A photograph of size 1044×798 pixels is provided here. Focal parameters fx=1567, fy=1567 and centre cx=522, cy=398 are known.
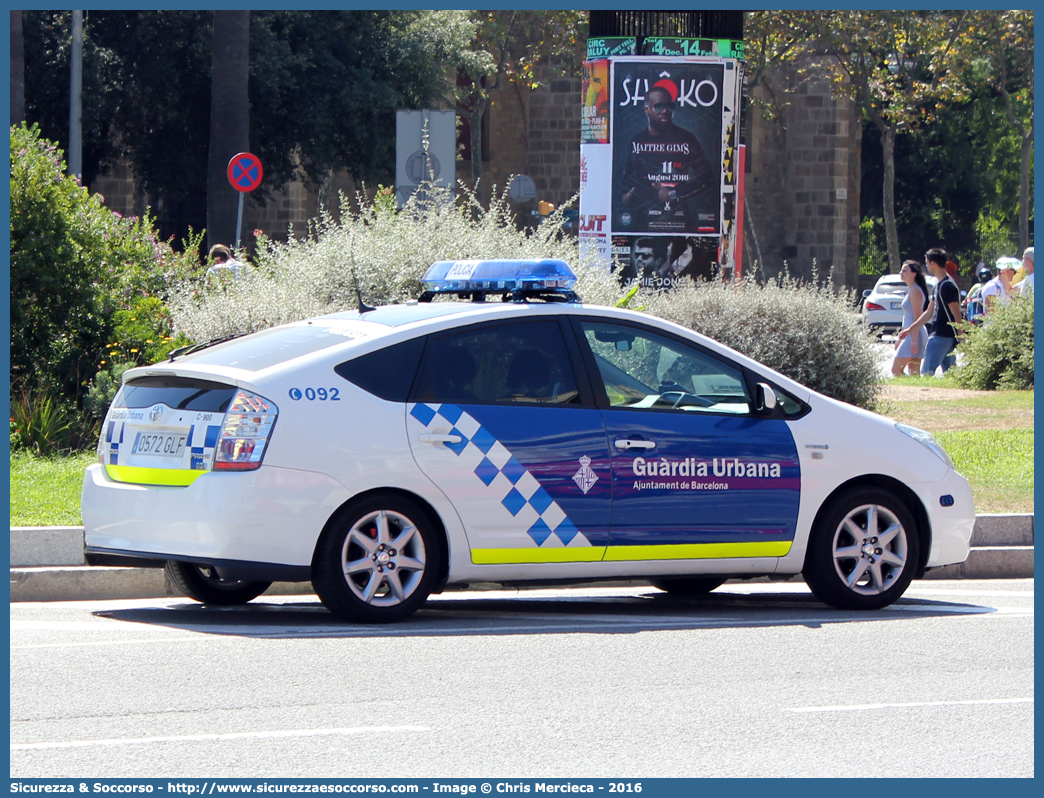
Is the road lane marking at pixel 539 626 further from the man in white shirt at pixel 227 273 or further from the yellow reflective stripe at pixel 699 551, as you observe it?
the man in white shirt at pixel 227 273

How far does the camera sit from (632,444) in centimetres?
764

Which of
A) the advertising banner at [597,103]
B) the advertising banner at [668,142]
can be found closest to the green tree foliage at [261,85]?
the advertising banner at [597,103]

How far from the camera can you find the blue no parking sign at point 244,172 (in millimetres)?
21719

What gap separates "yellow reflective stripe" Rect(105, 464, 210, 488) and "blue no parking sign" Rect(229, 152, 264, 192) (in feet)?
48.0

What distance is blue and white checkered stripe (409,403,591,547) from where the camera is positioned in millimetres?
7371

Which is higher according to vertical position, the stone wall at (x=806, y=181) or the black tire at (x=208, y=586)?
the stone wall at (x=806, y=181)

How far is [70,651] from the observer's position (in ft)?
22.5

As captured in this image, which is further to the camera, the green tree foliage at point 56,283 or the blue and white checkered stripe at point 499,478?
the green tree foliage at point 56,283

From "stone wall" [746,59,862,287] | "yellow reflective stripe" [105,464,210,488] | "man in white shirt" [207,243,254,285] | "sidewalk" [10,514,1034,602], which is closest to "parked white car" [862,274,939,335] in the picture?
"stone wall" [746,59,862,287]

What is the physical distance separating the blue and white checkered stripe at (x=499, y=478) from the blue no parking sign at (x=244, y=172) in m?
15.0

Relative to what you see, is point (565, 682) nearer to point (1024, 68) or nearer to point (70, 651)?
point (70, 651)

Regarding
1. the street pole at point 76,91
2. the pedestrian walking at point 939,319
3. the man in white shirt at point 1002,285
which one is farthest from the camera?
the street pole at point 76,91

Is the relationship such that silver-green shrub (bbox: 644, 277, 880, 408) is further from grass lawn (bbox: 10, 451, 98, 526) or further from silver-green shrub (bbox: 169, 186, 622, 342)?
grass lawn (bbox: 10, 451, 98, 526)
